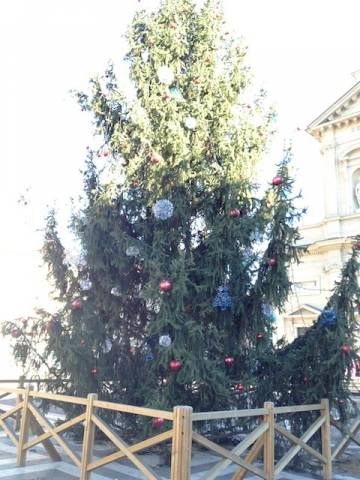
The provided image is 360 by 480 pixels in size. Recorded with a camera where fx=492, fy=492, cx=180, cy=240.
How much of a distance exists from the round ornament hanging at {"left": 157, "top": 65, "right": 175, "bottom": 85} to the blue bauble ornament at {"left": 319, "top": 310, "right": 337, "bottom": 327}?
400cm

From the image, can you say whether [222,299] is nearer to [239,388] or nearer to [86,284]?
[239,388]

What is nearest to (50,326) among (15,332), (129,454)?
(15,332)

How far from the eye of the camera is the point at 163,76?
7.22 m

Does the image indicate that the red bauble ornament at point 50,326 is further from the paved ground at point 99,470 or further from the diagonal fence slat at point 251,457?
the diagonal fence slat at point 251,457

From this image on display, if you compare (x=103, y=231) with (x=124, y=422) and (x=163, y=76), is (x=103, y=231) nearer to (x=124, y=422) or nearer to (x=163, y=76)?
(x=163, y=76)

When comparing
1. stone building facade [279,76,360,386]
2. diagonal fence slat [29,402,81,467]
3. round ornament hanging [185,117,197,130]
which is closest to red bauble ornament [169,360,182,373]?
diagonal fence slat [29,402,81,467]

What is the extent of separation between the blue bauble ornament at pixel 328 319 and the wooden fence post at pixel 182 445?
2.87 meters

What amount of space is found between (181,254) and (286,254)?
1498 millimetres

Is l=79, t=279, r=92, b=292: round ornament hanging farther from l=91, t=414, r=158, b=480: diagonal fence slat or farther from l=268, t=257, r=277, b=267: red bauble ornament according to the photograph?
l=268, t=257, r=277, b=267: red bauble ornament

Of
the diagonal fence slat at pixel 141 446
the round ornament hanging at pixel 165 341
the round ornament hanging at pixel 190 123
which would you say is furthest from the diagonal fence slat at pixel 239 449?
the round ornament hanging at pixel 190 123

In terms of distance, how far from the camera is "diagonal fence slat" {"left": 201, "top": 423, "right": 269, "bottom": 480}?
4.43 m

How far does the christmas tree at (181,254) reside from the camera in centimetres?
642

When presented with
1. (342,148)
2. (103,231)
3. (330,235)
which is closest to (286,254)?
(103,231)

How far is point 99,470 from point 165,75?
18.1 feet
